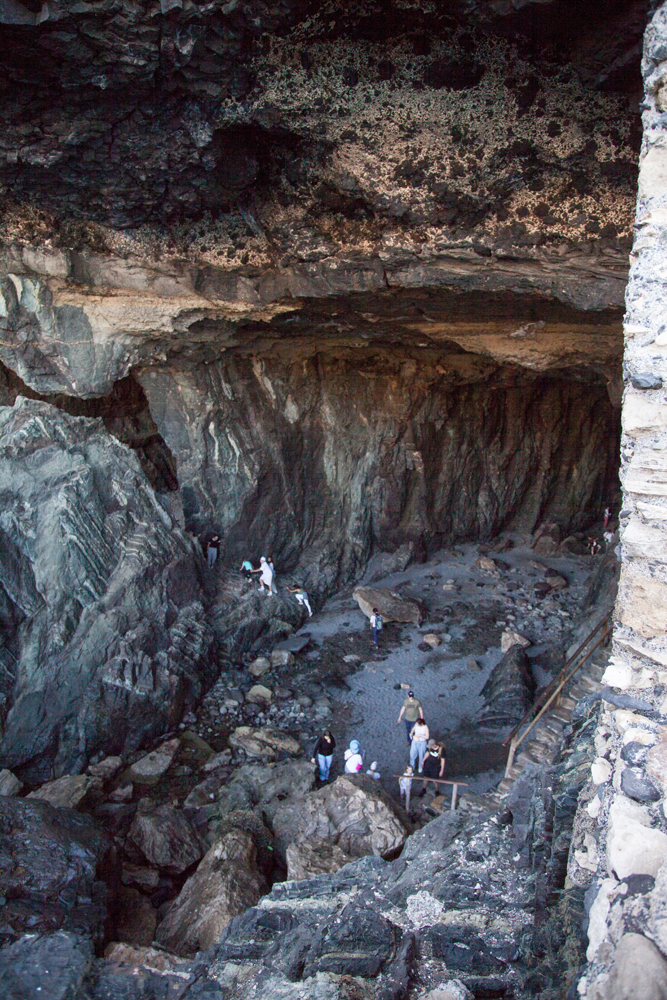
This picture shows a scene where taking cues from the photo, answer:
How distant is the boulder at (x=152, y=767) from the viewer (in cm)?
897

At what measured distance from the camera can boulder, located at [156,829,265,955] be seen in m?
6.17

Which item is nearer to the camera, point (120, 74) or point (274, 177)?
point (120, 74)

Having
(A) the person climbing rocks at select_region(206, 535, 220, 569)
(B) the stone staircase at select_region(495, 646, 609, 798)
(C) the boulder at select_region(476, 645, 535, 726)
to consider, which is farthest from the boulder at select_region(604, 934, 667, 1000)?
(A) the person climbing rocks at select_region(206, 535, 220, 569)

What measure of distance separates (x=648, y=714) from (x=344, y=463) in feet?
37.0

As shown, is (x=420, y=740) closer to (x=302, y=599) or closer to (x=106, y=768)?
(x=106, y=768)

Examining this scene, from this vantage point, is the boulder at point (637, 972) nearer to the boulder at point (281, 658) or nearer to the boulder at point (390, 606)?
the boulder at point (281, 658)

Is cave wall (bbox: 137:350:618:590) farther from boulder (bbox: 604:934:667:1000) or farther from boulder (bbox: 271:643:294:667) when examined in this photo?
boulder (bbox: 604:934:667:1000)

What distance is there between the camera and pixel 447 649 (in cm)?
1195

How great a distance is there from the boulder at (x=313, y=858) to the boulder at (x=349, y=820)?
0.42 feet

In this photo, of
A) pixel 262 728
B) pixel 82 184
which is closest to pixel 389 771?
pixel 262 728

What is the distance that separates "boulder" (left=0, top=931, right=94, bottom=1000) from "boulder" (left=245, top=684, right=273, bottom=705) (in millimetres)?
5497

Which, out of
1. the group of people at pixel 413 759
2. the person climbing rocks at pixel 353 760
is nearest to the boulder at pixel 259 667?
the group of people at pixel 413 759

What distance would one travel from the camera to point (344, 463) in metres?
14.2

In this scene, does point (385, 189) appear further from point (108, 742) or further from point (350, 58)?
point (108, 742)
